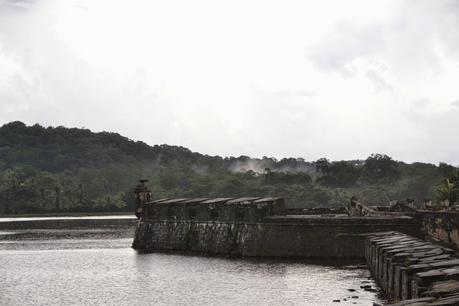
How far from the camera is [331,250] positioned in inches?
1410

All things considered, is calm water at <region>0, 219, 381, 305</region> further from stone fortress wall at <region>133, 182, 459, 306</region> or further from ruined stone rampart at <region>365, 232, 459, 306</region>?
stone fortress wall at <region>133, 182, 459, 306</region>

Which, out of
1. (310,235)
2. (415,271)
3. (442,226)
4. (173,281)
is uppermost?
(442,226)

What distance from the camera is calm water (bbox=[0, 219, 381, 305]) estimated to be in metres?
25.6

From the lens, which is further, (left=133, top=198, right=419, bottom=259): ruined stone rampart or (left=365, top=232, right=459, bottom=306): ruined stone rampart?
(left=133, top=198, right=419, bottom=259): ruined stone rampart

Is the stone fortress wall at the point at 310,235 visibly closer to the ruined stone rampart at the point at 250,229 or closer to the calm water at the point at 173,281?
the ruined stone rampart at the point at 250,229

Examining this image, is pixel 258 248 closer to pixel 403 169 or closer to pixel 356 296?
pixel 356 296

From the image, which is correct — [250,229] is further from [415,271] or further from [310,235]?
[415,271]

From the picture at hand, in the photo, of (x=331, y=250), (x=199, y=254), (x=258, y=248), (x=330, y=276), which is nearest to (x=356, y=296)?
(x=330, y=276)

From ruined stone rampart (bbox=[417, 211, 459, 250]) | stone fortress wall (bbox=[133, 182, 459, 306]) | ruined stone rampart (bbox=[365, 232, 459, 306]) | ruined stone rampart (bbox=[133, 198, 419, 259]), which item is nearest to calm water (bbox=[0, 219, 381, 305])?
ruined stone rampart (bbox=[365, 232, 459, 306])

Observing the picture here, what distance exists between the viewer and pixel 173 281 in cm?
3064

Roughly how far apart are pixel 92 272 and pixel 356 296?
50.6ft

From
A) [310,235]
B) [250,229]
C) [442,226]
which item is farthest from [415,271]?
[250,229]

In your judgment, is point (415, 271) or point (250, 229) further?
point (250, 229)

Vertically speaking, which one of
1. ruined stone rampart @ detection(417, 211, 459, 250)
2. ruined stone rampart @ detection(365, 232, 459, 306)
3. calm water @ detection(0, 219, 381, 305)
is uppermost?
ruined stone rampart @ detection(417, 211, 459, 250)
